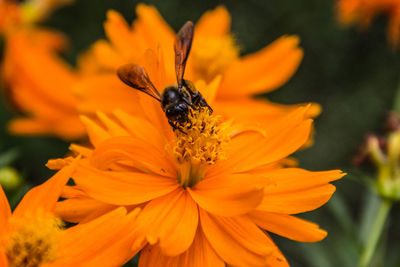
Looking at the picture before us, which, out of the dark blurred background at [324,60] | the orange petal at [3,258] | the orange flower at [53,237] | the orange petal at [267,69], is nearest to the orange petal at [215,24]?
the orange petal at [267,69]

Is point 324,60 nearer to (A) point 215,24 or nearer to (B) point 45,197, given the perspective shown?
(A) point 215,24

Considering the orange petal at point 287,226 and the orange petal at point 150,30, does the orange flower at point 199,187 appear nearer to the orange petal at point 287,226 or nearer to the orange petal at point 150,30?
the orange petal at point 287,226

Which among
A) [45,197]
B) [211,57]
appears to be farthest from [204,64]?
[45,197]

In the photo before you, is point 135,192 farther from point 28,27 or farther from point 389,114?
point 28,27

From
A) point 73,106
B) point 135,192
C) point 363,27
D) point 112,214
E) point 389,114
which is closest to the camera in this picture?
point 112,214

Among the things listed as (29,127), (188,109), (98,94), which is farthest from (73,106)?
(188,109)

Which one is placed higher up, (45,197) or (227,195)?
(45,197)

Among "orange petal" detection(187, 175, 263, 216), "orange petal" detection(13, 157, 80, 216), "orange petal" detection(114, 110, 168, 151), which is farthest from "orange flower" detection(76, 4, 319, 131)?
"orange petal" detection(13, 157, 80, 216)
